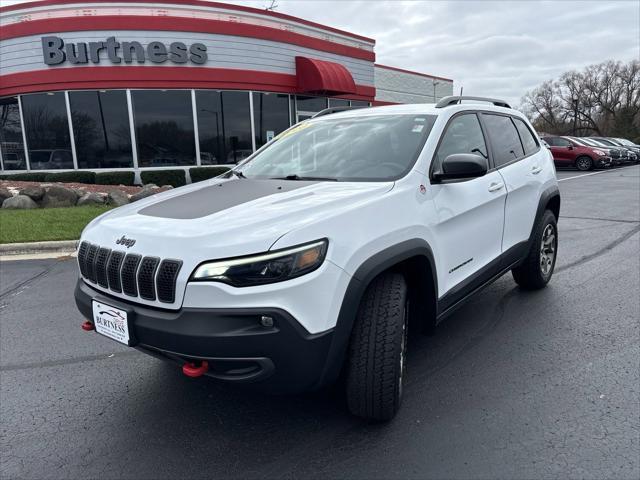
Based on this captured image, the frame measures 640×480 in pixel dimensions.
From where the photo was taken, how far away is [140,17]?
1494 centimetres

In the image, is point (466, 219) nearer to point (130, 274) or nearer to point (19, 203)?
point (130, 274)

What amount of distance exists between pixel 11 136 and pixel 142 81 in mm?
5266

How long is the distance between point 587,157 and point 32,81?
22.7 metres

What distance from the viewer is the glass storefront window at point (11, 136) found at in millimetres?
16328

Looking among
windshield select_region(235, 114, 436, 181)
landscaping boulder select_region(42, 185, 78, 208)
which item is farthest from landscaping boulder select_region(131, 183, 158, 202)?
windshield select_region(235, 114, 436, 181)

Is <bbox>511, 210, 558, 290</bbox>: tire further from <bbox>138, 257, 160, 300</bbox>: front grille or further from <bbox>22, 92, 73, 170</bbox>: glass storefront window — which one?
<bbox>22, 92, 73, 170</bbox>: glass storefront window

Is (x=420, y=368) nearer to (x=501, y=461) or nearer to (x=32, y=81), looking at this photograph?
(x=501, y=461)

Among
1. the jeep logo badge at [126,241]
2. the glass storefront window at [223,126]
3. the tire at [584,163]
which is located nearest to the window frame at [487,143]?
the jeep logo badge at [126,241]

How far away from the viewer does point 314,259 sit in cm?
226

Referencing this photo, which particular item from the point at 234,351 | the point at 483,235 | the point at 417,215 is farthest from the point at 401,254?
the point at 483,235

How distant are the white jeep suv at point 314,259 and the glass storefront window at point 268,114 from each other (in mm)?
14028

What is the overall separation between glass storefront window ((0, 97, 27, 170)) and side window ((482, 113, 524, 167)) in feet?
54.6

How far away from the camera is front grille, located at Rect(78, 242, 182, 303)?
229cm

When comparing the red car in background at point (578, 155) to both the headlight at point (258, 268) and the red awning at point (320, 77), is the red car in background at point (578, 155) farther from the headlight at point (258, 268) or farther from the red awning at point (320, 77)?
the headlight at point (258, 268)
